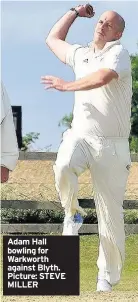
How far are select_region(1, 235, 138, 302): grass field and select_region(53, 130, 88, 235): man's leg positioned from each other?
75 centimetres

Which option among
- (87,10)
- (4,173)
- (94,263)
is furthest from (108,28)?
(94,263)

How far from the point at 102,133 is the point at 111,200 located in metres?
0.52

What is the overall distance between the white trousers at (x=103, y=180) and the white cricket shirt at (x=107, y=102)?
77mm

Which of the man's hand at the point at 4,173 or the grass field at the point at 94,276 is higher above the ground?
the man's hand at the point at 4,173

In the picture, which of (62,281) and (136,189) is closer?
(62,281)

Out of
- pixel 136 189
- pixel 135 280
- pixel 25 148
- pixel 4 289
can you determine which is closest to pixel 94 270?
pixel 135 280

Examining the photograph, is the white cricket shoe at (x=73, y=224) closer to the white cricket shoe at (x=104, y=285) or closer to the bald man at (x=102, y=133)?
the bald man at (x=102, y=133)

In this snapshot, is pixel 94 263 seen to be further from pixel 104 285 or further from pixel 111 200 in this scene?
pixel 111 200

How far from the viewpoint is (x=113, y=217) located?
841 centimetres

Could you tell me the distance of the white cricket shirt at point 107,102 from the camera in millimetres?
8148

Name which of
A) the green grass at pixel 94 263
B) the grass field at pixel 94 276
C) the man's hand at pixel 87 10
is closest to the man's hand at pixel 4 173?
the grass field at pixel 94 276

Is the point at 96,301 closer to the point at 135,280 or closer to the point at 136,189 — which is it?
the point at 135,280

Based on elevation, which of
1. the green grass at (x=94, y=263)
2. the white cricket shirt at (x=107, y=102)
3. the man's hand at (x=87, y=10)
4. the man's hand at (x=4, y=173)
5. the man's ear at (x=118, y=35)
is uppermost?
the man's hand at (x=87, y=10)

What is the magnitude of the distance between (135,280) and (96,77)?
367cm
